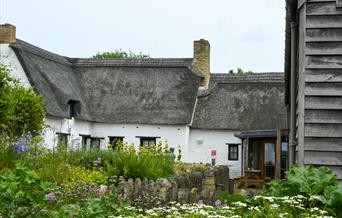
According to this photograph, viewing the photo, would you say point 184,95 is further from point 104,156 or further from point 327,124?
point 327,124

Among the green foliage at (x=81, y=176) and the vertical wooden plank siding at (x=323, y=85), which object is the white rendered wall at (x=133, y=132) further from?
the vertical wooden plank siding at (x=323, y=85)

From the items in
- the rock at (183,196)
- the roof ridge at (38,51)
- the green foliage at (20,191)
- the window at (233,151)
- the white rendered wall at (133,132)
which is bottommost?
the rock at (183,196)

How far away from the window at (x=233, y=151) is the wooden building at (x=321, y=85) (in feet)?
75.9

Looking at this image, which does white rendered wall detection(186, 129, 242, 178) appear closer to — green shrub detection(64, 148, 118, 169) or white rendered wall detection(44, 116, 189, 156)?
white rendered wall detection(44, 116, 189, 156)

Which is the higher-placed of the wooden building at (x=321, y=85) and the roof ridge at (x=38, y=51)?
the roof ridge at (x=38, y=51)

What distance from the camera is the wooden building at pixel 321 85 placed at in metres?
7.11

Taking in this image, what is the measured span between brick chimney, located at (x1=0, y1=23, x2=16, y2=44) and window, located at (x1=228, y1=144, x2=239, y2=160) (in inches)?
511

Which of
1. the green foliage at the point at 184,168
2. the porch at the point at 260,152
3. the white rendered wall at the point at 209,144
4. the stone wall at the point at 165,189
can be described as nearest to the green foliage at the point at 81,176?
the stone wall at the point at 165,189

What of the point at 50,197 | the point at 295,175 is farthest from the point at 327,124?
the point at 50,197

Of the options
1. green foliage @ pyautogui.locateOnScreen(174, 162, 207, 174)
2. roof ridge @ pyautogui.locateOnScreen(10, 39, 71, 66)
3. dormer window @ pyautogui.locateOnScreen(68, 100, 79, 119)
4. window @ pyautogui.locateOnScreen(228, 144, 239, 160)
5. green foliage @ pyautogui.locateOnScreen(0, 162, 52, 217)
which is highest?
roof ridge @ pyautogui.locateOnScreen(10, 39, 71, 66)

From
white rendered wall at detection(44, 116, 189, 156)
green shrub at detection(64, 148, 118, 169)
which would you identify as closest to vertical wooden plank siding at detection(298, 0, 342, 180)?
green shrub at detection(64, 148, 118, 169)

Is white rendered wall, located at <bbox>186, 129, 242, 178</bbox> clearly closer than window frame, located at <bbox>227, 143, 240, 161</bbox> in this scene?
No

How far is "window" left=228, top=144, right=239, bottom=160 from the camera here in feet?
99.5

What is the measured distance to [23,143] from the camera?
10.6 metres
